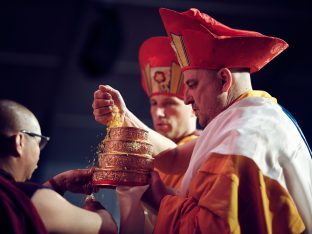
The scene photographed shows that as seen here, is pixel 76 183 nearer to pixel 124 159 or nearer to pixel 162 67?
pixel 124 159

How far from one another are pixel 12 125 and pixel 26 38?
198 inches

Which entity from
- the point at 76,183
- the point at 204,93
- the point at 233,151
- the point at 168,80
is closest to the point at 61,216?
the point at 76,183

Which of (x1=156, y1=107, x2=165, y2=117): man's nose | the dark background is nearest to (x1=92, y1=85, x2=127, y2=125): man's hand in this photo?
(x1=156, y1=107, x2=165, y2=117): man's nose

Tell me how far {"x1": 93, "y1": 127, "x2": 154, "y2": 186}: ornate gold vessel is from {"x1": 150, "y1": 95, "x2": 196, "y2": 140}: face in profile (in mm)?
1283

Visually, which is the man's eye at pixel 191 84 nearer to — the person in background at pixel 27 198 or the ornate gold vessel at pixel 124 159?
the ornate gold vessel at pixel 124 159

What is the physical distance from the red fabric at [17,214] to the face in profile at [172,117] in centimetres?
191

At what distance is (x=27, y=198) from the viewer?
2727 mm

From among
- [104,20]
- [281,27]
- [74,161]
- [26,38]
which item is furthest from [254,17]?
[74,161]

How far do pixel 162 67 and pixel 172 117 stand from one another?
38 centimetres

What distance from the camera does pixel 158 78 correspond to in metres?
4.57

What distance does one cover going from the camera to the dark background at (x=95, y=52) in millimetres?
6930

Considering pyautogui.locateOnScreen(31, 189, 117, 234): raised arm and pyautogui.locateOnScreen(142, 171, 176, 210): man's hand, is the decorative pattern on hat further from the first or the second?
pyautogui.locateOnScreen(31, 189, 117, 234): raised arm

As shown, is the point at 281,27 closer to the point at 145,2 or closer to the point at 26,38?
the point at 145,2

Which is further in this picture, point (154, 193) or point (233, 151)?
point (154, 193)
